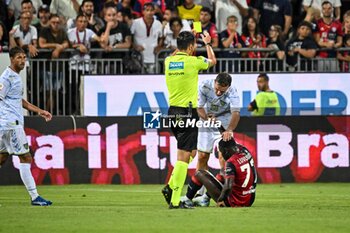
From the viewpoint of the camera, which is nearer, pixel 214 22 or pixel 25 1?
pixel 25 1

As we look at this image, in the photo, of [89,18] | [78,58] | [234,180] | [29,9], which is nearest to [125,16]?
[89,18]

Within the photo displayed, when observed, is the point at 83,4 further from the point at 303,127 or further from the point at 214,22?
the point at 303,127

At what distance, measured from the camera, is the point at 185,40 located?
15.5 meters

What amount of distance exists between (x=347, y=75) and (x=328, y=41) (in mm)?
1675

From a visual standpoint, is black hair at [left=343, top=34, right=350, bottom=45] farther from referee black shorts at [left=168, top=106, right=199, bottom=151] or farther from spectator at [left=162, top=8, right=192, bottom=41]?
referee black shorts at [left=168, top=106, right=199, bottom=151]

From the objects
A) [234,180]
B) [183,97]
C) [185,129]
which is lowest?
[234,180]

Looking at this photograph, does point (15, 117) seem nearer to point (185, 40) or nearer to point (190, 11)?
point (185, 40)

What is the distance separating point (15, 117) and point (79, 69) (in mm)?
7107

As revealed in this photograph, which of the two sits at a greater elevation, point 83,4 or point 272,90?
point 83,4

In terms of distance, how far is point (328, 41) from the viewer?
81.6 feet

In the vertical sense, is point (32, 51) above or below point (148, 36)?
below

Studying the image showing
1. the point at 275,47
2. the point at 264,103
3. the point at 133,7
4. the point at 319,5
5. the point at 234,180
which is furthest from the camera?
Answer: the point at 319,5

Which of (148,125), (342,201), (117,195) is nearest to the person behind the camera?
(148,125)

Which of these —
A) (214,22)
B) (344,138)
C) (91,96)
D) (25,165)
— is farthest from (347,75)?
(25,165)
